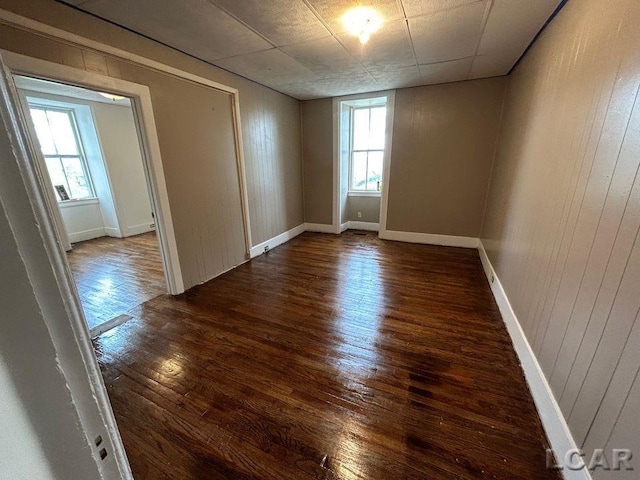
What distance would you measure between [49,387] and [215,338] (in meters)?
1.96

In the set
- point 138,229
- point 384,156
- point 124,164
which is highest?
point 384,156

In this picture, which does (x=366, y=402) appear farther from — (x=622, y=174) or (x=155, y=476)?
(x=622, y=174)

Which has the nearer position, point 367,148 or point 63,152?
point 63,152

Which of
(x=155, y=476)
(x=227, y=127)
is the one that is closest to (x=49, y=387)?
(x=155, y=476)

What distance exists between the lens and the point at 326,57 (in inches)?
112

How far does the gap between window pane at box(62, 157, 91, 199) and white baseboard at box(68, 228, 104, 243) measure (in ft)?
2.22

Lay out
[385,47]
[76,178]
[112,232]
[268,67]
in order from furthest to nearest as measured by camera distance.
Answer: [112,232] < [76,178] < [268,67] < [385,47]

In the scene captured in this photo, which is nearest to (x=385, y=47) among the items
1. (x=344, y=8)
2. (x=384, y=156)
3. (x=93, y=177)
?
(x=344, y=8)

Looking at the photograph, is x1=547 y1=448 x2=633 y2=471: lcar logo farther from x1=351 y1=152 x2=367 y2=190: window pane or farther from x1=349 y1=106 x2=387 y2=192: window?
x1=351 y1=152 x2=367 y2=190: window pane

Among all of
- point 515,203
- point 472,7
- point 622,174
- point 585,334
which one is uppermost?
point 472,7

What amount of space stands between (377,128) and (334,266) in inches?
123

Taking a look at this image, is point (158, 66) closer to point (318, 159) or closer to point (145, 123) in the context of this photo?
point (145, 123)

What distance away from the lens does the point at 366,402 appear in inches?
62.5

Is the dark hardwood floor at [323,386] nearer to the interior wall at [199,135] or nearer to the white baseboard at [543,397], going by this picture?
the white baseboard at [543,397]
